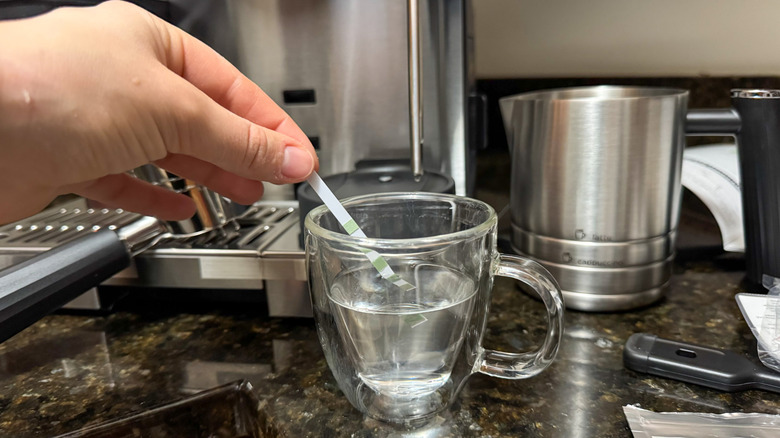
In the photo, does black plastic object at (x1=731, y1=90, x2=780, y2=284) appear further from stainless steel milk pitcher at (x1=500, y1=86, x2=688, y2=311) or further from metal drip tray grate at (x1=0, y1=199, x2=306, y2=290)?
metal drip tray grate at (x1=0, y1=199, x2=306, y2=290)

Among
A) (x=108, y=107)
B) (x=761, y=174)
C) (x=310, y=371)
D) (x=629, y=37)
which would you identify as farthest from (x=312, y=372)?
(x=629, y=37)

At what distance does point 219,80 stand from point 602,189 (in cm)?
31

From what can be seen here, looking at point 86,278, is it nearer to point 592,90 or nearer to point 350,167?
point 350,167

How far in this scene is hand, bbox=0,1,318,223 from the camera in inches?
9.4

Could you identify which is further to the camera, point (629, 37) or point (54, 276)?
point (629, 37)

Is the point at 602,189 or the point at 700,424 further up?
the point at 602,189

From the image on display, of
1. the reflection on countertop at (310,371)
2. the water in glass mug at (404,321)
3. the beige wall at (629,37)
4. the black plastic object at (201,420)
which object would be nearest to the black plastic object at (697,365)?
the reflection on countertop at (310,371)

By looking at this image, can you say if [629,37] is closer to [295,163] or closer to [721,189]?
[721,189]

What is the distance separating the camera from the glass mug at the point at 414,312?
0.32 meters

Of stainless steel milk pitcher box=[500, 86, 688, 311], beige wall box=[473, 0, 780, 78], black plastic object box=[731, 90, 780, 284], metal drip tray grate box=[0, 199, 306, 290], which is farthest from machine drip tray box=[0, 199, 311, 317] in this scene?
beige wall box=[473, 0, 780, 78]

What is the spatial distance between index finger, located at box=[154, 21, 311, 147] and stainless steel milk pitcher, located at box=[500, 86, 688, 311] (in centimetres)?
21

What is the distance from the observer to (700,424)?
1.09ft

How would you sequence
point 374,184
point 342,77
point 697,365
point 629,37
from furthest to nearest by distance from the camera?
point 629,37, point 342,77, point 374,184, point 697,365

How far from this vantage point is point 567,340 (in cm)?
44
